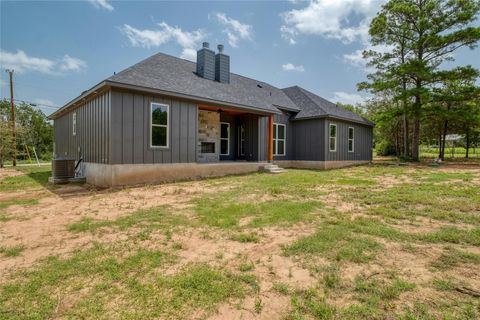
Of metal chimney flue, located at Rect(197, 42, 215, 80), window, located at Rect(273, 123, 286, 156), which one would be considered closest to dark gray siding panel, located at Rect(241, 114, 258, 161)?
window, located at Rect(273, 123, 286, 156)

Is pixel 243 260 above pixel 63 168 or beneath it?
beneath

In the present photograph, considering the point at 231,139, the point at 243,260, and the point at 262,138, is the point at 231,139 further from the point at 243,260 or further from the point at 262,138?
the point at 243,260

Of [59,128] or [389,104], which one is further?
[389,104]

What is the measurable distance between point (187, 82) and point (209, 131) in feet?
9.41

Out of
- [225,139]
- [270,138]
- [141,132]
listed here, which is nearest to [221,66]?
[225,139]

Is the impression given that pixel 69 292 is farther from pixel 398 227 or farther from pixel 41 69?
pixel 41 69

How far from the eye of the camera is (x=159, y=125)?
8625 mm

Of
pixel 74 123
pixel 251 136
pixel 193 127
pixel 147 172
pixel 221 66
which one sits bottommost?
pixel 147 172

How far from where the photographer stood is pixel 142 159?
27.1ft

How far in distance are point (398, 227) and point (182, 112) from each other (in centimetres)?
780

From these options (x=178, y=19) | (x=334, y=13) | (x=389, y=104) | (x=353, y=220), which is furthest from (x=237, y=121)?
(x=389, y=104)

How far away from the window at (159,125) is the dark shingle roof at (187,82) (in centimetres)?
72

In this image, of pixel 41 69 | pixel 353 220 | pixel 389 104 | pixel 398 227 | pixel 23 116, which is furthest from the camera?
pixel 23 116

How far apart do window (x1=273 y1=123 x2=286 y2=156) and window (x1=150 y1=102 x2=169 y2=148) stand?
699 centimetres
